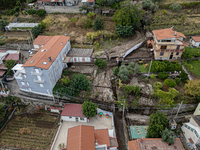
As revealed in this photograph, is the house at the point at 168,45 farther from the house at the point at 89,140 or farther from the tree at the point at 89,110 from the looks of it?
the house at the point at 89,140

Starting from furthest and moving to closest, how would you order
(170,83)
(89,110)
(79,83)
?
1. (79,83)
2. (170,83)
3. (89,110)

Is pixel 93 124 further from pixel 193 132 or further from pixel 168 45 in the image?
pixel 168 45

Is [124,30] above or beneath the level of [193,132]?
above

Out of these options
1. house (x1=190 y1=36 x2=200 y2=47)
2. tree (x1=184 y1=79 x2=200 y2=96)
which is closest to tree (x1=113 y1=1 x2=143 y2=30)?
house (x1=190 y1=36 x2=200 y2=47)

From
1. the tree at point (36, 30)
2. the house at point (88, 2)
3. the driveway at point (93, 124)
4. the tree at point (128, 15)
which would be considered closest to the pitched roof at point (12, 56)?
the tree at point (36, 30)

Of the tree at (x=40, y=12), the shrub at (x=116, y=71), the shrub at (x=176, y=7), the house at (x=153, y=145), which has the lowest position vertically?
the house at (x=153, y=145)

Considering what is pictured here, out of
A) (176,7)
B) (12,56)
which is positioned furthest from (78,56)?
(176,7)

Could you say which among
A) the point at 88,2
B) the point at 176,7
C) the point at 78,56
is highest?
the point at 88,2

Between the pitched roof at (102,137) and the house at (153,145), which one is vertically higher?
the house at (153,145)
